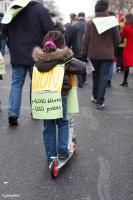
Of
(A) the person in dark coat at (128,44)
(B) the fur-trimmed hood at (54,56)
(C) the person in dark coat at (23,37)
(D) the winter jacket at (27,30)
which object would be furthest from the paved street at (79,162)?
(A) the person in dark coat at (128,44)

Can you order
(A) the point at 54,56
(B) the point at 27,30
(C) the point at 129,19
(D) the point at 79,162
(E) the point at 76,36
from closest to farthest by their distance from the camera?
(A) the point at 54,56, (D) the point at 79,162, (B) the point at 27,30, (C) the point at 129,19, (E) the point at 76,36

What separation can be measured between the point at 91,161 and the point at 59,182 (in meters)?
0.73

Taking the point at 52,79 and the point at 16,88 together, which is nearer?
the point at 52,79

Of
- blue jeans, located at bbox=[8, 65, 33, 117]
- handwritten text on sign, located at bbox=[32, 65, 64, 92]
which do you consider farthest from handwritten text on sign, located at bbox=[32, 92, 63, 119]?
blue jeans, located at bbox=[8, 65, 33, 117]

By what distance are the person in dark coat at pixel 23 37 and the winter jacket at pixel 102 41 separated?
5.15 ft

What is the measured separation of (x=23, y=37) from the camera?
6.76 metres

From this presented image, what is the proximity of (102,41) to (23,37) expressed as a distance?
1.85 meters

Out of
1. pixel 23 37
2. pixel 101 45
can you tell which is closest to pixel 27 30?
pixel 23 37

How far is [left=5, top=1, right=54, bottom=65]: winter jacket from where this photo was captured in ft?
21.8

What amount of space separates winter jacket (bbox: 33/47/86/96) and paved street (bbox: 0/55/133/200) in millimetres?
914

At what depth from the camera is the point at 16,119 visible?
271 inches

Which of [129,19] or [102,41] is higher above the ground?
[102,41]

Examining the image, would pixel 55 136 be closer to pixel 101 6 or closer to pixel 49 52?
pixel 49 52

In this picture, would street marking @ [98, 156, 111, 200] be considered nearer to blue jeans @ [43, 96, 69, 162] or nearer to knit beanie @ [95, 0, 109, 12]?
blue jeans @ [43, 96, 69, 162]
